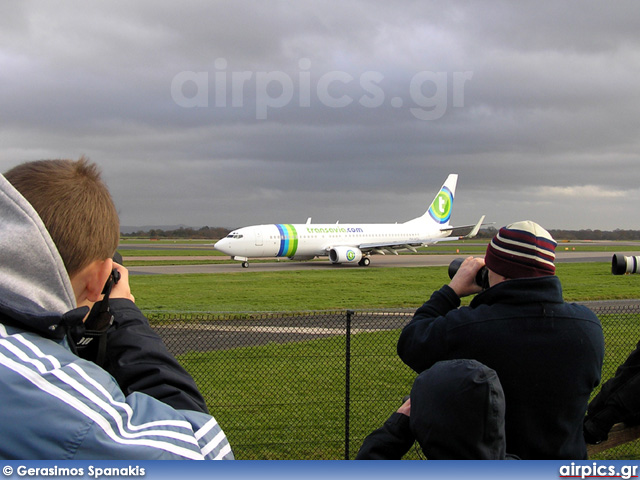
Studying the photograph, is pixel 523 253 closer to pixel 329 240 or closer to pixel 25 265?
pixel 25 265

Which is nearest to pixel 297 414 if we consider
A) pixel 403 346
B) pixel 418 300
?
pixel 403 346

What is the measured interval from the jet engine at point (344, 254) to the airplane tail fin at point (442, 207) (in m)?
11.0

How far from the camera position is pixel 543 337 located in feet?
7.30

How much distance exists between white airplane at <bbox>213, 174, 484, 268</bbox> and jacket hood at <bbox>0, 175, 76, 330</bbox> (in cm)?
2935

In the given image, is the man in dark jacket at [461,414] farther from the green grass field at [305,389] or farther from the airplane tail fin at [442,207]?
the airplane tail fin at [442,207]

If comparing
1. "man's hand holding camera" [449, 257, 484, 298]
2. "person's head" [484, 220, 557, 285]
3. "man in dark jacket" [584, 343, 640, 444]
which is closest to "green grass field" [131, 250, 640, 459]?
"man in dark jacket" [584, 343, 640, 444]

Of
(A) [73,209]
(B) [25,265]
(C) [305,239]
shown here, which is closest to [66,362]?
(B) [25,265]

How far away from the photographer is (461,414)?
1.56 metres

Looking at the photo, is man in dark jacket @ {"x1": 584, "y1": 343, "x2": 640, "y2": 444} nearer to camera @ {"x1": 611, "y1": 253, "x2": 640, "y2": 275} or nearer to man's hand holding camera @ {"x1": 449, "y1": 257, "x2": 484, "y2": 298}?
camera @ {"x1": 611, "y1": 253, "x2": 640, "y2": 275}

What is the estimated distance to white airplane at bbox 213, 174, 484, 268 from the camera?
30578 mm

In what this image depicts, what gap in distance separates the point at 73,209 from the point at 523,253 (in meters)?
1.84

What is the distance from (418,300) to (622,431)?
12578 millimetres

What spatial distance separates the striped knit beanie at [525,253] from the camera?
7.68 feet

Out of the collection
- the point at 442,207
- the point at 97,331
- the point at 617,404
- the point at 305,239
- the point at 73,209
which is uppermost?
the point at 442,207
